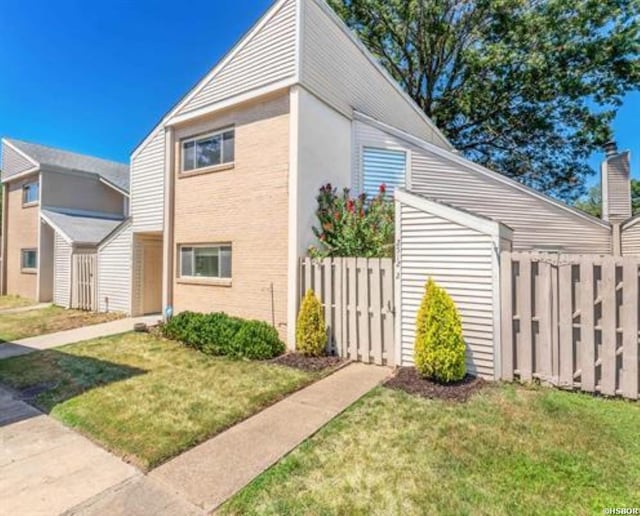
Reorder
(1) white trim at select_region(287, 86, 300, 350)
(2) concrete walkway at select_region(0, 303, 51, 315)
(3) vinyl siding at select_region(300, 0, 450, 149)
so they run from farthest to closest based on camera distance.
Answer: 1. (2) concrete walkway at select_region(0, 303, 51, 315)
2. (3) vinyl siding at select_region(300, 0, 450, 149)
3. (1) white trim at select_region(287, 86, 300, 350)

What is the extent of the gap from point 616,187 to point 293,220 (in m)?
13.7

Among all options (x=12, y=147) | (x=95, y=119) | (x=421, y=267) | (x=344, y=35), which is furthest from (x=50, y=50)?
(x=421, y=267)

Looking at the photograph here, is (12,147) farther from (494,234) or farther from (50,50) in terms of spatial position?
(494,234)

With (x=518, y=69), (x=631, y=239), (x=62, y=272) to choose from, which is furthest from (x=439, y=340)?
(x=518, y=69)

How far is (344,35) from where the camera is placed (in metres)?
9.54

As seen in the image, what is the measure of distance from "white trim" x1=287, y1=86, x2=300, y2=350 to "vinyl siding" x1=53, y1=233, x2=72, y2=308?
12.0 meters

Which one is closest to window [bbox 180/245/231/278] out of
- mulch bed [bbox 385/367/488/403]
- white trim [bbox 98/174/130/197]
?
mulch bed [bbox 385/367/488/403]

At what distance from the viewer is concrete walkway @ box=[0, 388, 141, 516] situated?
305cm

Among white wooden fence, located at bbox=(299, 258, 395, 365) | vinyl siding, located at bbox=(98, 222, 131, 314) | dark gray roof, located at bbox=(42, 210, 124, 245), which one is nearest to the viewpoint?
white wooden fence, located at bbox=(299, 258, 395, 365)

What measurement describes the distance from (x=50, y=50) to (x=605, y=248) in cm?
2249

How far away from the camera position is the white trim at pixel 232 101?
8.01 m

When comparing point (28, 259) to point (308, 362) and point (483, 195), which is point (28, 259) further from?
point (483, 195)

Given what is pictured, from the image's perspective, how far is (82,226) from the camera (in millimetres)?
16484

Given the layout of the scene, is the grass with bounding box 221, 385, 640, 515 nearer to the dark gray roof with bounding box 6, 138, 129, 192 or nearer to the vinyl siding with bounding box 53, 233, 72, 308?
the vinyl siding with bounding box 53, 233, 72, 308
